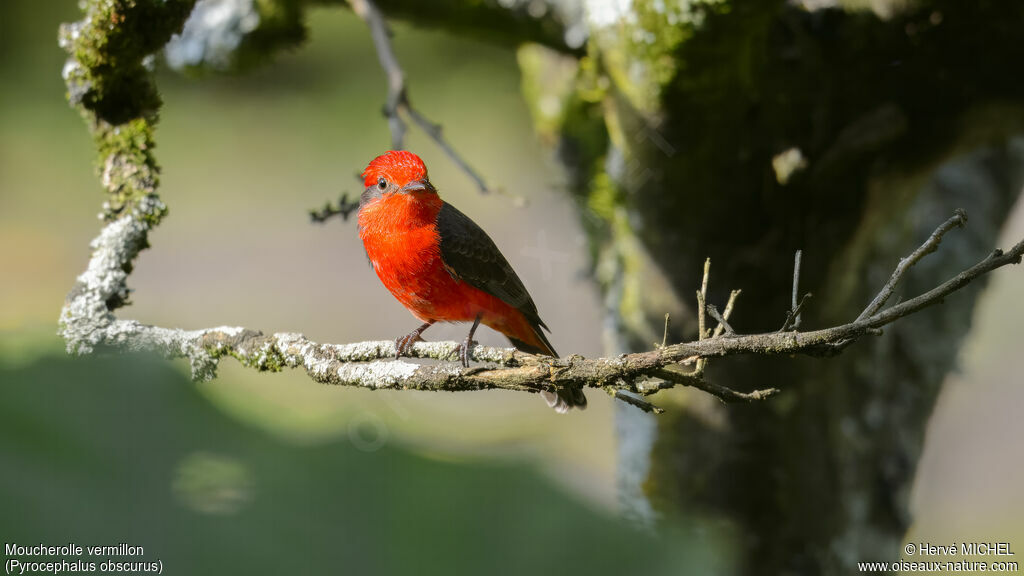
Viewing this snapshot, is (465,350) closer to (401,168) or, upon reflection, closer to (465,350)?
(465,350)

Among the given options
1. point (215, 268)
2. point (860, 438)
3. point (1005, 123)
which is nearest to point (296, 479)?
point (860, 438)

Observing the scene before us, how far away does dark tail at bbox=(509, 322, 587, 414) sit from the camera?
2.63 meters

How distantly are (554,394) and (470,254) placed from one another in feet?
2.14

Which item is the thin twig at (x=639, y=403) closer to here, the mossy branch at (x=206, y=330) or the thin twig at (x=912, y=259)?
the mossy branch at (x=206, y=330)

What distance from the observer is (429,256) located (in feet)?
7.74

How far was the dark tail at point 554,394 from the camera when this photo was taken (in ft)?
8.63

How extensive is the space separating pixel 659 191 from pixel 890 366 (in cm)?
152

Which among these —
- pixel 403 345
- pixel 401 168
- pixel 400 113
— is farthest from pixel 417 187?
pixel 400 113

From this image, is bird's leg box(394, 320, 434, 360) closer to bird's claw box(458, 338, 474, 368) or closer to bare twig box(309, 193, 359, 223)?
bird's claw box(458, 338, 474, 368)

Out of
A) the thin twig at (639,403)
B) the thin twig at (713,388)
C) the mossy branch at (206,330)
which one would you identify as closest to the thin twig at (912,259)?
the mossy branch at (206,330)

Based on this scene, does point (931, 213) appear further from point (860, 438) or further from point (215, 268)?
point (215, 268)

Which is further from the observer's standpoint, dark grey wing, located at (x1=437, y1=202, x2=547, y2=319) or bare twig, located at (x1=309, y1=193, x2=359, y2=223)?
bare twig, located at (x1=309, y1=193, x2=359, y2=223)

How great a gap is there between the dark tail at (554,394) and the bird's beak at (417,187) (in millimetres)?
658

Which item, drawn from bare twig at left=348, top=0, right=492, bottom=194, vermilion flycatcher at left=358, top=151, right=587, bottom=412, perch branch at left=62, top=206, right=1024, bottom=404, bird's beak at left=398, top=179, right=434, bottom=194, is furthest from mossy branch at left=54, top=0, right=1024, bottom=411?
bare twig at left=348, top=0, right=492, bottom=194
